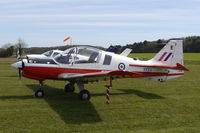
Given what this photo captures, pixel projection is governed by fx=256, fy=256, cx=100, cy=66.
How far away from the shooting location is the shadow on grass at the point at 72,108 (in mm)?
7477

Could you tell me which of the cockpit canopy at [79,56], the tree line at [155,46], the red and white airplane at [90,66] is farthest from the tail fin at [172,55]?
the tree line at [155,46]

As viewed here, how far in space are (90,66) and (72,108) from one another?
8.15 ft

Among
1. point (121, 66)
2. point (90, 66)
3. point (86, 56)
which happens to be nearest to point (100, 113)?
point (90, 66)

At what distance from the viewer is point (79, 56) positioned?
10.7 meters

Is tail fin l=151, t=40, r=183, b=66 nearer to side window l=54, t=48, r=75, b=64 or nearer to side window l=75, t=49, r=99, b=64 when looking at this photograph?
side window l=75, t=49, r=99, b=64

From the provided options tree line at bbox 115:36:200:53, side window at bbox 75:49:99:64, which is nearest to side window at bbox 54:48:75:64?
side window at bbox 75:49:99:64

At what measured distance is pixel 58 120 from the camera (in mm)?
7289

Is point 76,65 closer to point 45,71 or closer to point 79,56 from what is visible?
point 79,56

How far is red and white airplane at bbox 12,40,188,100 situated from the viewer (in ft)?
33.2

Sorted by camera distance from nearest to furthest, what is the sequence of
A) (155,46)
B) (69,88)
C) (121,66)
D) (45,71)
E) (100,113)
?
(100,113), (45,71), (121,66), (69,88), (155,46)

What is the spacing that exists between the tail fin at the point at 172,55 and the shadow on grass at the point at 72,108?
176 inches

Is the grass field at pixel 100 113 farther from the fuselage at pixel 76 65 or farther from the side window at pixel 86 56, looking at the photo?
the side window at pixel 86 56

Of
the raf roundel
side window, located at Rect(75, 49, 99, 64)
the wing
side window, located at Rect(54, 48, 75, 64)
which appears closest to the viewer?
the wing

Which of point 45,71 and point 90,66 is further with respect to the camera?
point 90,66
